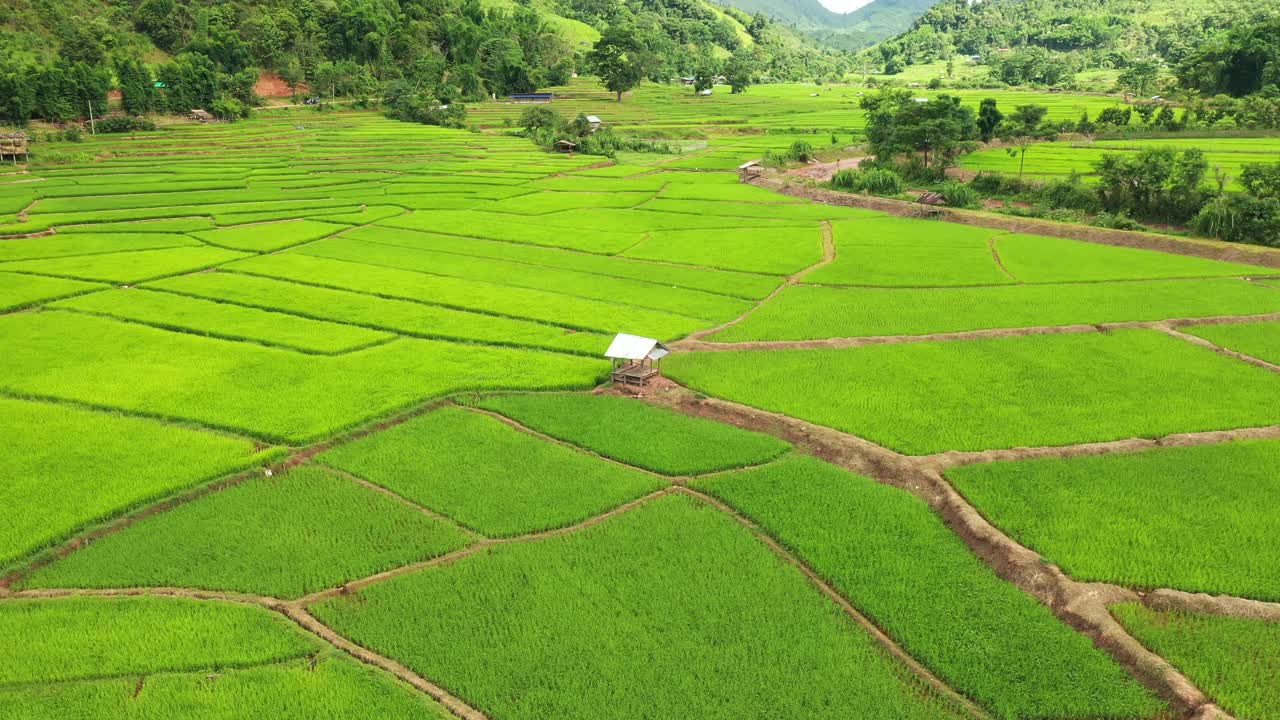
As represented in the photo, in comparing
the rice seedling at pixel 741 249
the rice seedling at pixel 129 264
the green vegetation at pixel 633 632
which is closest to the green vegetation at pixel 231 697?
the green vegetation at pixel 633 632

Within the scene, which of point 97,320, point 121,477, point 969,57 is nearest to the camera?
point 121,477

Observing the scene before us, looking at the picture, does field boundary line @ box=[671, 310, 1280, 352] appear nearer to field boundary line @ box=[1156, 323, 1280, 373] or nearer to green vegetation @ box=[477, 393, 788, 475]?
field boundary line @ box=[1156, 323, 1280, 373]

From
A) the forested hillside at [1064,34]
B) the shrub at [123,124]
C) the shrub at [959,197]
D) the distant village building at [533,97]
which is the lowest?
the shrub at [959,197]

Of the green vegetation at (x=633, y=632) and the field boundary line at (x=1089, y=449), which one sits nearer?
the green vegetation at (x=633, y=632)

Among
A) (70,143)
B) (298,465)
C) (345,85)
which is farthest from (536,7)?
(298,465)

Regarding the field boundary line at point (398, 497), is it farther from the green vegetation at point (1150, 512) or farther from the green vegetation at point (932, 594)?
the green vegetation at point (1150, 512)

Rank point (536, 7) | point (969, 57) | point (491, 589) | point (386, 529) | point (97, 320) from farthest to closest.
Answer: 1. point (969, 57)
2. point (536, 7)
3. point (97, 320)
4. point (386, 529)
5. point (491, 589)

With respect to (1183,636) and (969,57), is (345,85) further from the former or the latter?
(969,57)

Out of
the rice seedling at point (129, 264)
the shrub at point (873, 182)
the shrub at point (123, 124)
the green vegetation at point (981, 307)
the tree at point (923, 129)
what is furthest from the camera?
the shrub at point (123, 124)
